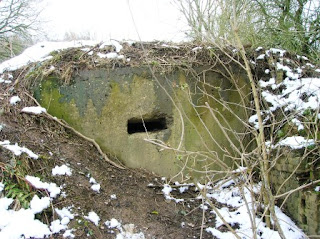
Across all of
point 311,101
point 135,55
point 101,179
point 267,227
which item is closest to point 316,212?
point 267,227

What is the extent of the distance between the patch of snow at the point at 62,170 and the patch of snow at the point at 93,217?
0.55 m

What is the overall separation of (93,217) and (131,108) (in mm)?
1582

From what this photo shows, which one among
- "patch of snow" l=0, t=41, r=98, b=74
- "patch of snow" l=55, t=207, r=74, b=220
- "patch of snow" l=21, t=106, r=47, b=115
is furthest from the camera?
"patch of snow" l=0, t=41, r=98, b=74

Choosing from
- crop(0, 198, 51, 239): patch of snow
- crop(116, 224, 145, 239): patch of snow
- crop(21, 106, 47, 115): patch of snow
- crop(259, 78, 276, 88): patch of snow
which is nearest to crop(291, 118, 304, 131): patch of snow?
crop(259, 78, 276, 88): patch of snow

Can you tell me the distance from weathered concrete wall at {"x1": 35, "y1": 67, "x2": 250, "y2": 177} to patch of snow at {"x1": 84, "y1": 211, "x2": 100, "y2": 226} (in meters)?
1.08

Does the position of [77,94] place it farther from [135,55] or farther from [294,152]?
[294,152]

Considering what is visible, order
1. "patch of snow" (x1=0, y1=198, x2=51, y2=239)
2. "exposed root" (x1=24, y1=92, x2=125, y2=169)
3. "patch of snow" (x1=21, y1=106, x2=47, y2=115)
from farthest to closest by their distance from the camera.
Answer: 1. "exposed root" (x1=24, y1=92, x2=125, y2=169)
2. "patch of snow" (x1=21, y1=106, x2=47, y2=115)
3. "patch of snow" (x1=0, y1=198, x2=51, y2=239)

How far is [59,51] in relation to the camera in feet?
13.5

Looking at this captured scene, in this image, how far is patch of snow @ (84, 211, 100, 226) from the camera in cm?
290

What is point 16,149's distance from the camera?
119 inches

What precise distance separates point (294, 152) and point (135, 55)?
245cm

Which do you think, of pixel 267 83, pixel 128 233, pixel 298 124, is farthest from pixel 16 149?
pixel 267 83

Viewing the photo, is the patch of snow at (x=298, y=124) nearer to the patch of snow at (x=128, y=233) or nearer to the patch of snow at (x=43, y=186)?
the patch of snow at (x=128, y=233)

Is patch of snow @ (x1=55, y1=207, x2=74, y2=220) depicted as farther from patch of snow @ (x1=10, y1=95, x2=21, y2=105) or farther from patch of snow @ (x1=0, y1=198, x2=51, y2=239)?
patch of snow @ (x1=10, y1=95, x2=21, y2=105)
